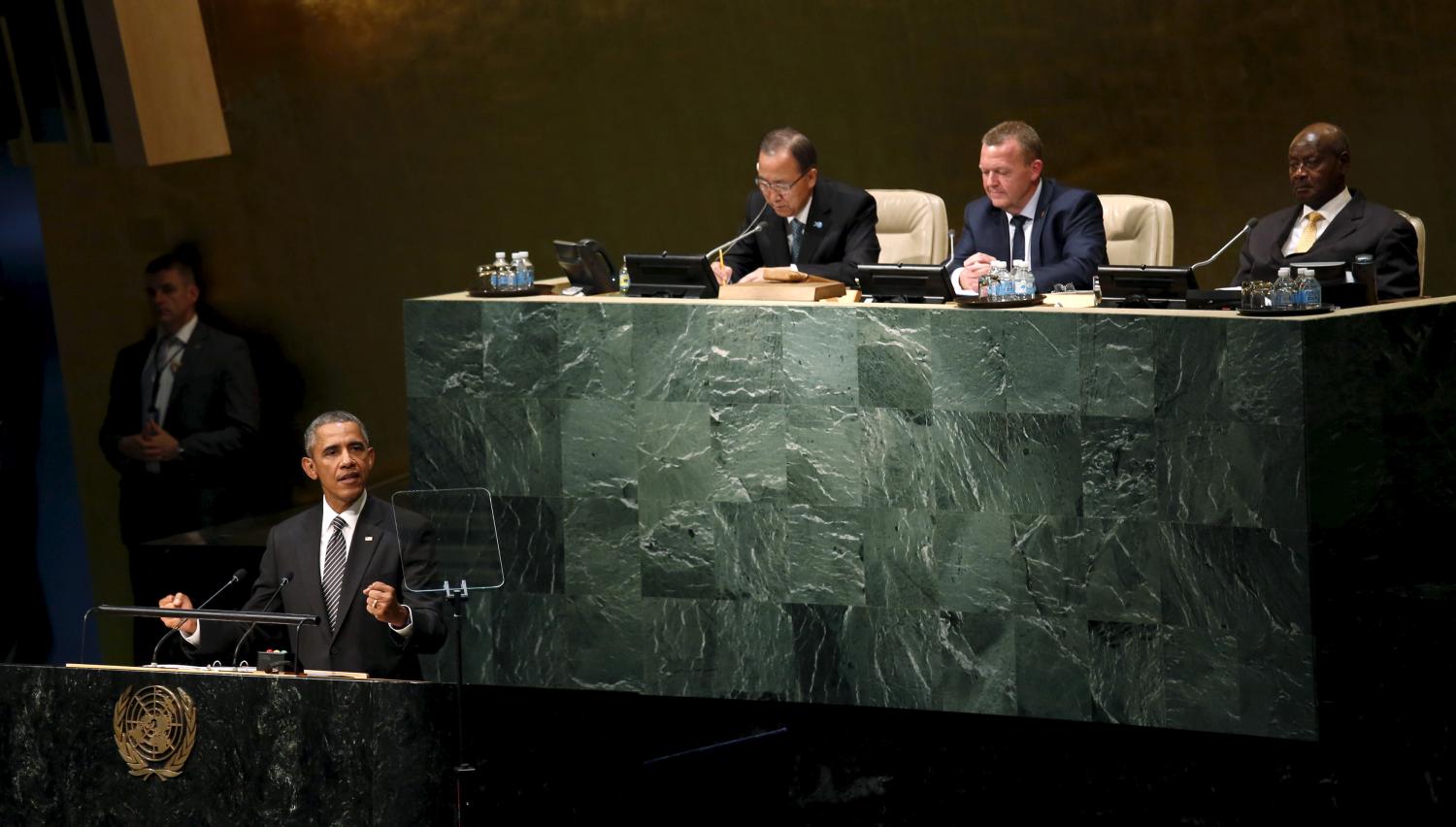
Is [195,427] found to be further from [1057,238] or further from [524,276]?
[1057,238]

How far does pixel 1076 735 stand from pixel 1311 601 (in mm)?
854

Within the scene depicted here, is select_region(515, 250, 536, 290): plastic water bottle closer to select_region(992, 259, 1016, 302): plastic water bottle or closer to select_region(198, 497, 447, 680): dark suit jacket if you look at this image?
select_region(198, 497, 447, 680): dark suit jacket

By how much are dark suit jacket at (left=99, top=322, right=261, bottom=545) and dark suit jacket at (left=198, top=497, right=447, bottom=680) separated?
269 cm

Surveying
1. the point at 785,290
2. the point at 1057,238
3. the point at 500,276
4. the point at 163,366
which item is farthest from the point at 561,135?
the point at 785,290

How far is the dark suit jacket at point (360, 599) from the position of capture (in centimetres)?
443

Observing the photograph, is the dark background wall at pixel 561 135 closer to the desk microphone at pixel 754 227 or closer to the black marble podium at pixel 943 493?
the desk microphone at pixel 754 227

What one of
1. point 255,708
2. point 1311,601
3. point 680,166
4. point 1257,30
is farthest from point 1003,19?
point 255,708

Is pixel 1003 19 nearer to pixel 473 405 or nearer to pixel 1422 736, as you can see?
pixel 473 405

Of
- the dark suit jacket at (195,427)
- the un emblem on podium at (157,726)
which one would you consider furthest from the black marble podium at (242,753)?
the dark suit jacket at (195,427)

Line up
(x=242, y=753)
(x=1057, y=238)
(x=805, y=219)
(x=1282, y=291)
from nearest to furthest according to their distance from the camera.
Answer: (x=242, y=753), (x=1282, y=291), (x=1057, y=238), (x=805, y=219)

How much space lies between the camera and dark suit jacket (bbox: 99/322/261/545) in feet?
23.4

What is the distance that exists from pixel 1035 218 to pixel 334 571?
2310 mm

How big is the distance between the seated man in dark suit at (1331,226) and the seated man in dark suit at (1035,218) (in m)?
0.45

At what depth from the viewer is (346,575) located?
4492 millimetres
